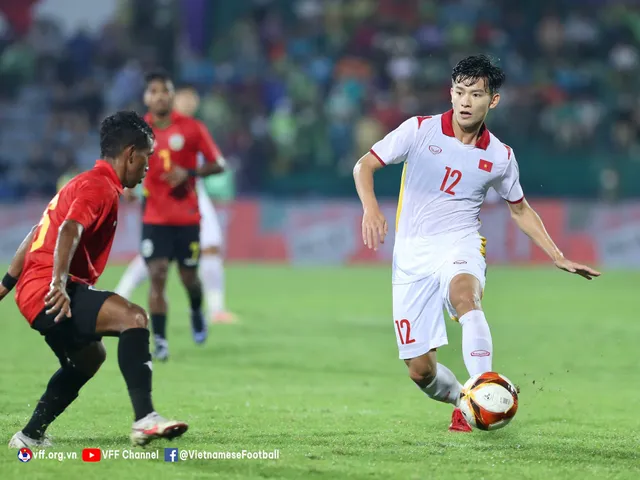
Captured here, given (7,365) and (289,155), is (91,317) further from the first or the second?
(289,155)

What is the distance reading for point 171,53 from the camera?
23.5m

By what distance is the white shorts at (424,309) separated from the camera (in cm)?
636

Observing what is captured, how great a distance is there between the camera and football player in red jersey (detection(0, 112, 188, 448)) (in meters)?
5.12

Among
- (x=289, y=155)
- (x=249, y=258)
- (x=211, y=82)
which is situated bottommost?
(x=249, y=258)

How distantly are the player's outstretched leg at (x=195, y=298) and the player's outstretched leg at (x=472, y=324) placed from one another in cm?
454

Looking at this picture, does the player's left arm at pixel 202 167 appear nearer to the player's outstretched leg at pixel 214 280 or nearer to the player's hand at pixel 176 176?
the player's hand at pixel 176 176

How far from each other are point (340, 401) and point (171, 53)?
16806 millimetres

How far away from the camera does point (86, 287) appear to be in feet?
17.7

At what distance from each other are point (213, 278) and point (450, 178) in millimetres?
6750

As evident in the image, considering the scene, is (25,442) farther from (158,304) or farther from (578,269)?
(158,304)

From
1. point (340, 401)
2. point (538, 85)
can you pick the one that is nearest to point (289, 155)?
point (538, 85)

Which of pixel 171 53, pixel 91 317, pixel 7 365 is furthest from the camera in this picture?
pixel 171 53

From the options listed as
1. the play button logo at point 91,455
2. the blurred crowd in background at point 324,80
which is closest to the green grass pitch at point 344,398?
the play button logo at point 91,455

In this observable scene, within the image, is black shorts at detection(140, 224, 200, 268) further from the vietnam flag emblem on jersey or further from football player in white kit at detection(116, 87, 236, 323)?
the vietnam flag emblem on jersey
